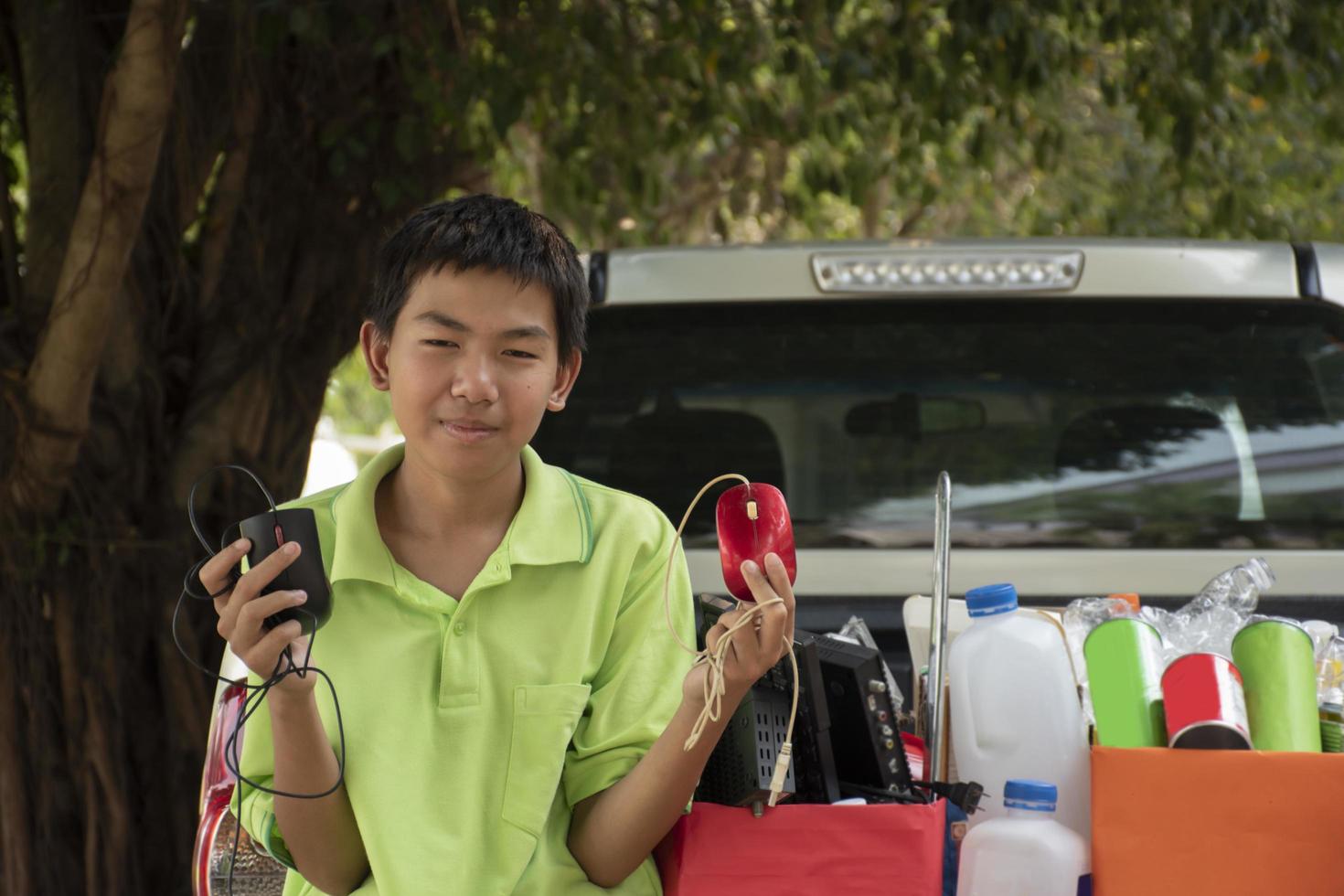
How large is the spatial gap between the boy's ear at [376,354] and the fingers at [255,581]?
42 cm

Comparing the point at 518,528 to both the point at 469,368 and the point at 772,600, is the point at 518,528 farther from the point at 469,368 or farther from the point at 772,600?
the point at 772,600

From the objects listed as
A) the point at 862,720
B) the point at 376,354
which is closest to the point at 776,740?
the point at 862,720

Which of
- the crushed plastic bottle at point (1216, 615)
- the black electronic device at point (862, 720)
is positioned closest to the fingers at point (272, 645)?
the black electronic device at point (862, 720)

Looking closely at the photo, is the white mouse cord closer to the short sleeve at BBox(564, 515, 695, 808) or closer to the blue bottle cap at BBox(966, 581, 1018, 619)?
the short sleeve at BBox(564, 515, 695, 808)

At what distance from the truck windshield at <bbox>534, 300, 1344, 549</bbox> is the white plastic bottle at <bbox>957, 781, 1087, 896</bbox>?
2.79 ft

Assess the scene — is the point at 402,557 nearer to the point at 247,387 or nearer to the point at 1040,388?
the point at 1040,388

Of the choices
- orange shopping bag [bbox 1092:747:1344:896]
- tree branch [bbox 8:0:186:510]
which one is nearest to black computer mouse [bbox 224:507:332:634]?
orange shopping bag [bbox 1092:747:1344:896]

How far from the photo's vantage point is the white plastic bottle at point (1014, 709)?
2.04m

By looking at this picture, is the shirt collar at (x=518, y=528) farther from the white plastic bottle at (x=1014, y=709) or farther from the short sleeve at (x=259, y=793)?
the white plastic bottle at (x=1014, y=709)

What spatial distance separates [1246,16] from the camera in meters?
4.49

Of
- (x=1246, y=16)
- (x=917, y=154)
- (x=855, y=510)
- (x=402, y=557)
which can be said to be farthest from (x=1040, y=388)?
(x=917, y=154)

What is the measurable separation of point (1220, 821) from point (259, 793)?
1.23 metres

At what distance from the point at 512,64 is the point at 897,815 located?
3.38 meters

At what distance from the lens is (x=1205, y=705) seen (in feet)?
6.02
